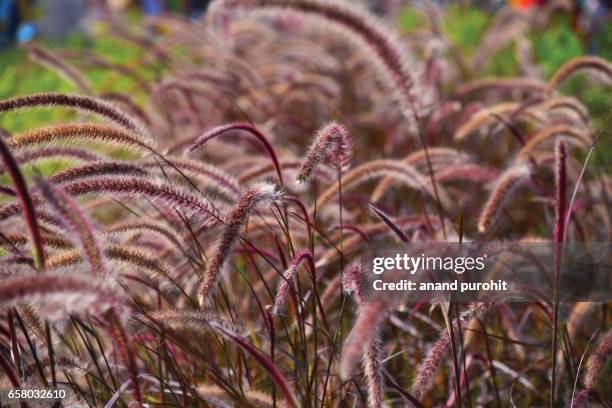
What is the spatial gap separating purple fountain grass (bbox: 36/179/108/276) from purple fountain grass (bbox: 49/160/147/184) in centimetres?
33

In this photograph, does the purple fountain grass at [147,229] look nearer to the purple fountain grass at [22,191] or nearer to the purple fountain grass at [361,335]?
the purple fountain grass at [22,191]

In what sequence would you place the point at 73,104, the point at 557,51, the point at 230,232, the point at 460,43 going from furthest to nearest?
the point at 460,43 < the point at 557,51 < the point at 73,104 < the point at 230,232

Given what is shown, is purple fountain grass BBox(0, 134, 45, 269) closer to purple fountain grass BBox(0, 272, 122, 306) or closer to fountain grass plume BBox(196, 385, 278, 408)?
purple fountain grass BBox(0, 272, 122, 306)

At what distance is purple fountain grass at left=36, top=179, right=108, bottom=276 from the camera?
51.8 inches

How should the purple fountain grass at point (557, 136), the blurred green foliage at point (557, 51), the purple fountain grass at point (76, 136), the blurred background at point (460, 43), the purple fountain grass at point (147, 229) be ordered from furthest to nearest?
the blurred background at point (460, 43) → the blurred green foliage at point (557, 51) → the purple fountain grass at point (557, 136) → the purple fountain grass at point (147, 229) → the purple fountain grass at point (76, 136)

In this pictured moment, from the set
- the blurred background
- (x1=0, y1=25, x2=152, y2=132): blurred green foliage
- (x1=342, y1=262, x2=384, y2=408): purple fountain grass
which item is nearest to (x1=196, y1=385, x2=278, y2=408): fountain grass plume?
(x1=342, y1=262, x2=384, y2=408): purple fountain grass

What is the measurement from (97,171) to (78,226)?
0.41m

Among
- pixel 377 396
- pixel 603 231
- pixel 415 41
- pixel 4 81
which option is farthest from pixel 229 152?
pixel 4 81

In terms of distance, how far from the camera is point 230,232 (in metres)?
1.55

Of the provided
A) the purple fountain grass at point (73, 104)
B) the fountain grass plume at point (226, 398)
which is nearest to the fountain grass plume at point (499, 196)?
the fountain grass plume at point (226, 398)

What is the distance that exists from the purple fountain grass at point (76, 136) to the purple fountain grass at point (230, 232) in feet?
1.27

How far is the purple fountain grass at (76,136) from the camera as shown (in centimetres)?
173

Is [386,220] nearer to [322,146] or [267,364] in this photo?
[322,146]

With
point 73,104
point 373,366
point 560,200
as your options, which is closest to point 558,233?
point 560,200
